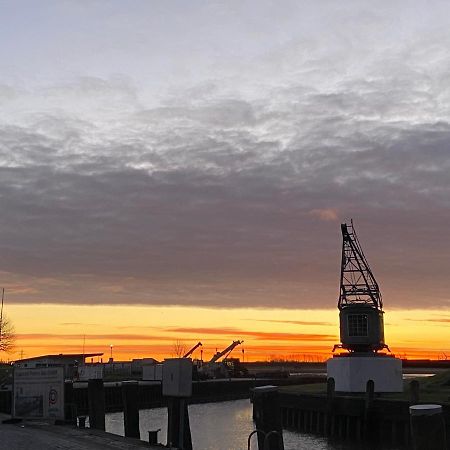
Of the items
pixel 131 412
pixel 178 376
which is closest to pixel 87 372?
pixel 131 412

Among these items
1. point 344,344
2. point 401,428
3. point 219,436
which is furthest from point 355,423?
point 344,344

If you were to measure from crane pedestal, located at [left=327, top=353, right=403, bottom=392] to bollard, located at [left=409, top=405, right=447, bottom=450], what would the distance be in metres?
66.7

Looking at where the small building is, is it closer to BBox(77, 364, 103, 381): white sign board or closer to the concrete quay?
BBox(77, 364, 103, 381): white sign board

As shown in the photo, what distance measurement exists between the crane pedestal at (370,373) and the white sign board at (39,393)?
168 ft

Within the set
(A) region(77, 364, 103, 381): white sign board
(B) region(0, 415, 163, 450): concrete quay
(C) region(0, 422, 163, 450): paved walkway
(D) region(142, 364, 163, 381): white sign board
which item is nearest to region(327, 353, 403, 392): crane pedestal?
(D) region(142, 364, 163, 381): white sign board

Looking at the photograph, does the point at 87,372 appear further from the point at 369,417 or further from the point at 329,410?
the point at 369,417

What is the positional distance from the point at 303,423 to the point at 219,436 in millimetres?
9343

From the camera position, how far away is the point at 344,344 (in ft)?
275

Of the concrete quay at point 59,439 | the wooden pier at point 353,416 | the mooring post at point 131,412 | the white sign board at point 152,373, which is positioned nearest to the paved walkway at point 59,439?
the concrete quay at point 59,439

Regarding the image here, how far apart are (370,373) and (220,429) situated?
61.9 ft

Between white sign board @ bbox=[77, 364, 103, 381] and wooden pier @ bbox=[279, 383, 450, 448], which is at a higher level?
white sign board @ bbox=[77, 364, 103, 381]

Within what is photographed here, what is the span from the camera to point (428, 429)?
16172mm

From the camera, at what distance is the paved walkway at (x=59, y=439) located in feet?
92.4

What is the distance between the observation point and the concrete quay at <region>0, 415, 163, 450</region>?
92.4 ft
